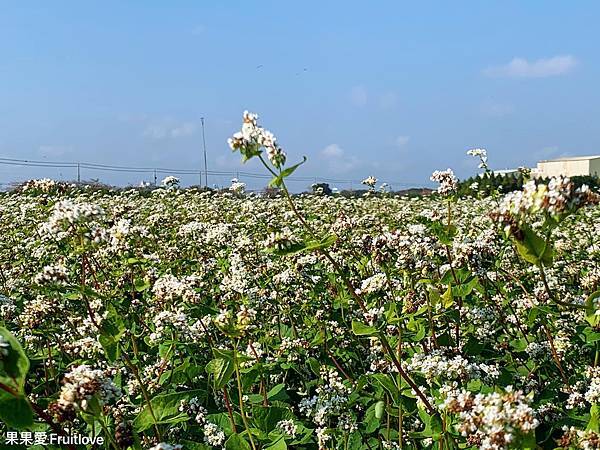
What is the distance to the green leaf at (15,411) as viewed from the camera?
1672 millimetres

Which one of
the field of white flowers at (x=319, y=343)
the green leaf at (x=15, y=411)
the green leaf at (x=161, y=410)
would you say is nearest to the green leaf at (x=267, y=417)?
the field of white flowers at (x=319, y=343)

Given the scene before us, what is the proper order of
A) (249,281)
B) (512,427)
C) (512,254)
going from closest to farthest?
1. (512,427)
2. (249,281)
3. (512,254)

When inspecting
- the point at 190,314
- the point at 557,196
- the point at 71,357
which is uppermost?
the point at 557,196

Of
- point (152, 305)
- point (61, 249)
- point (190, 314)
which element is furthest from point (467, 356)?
point (61, 249)

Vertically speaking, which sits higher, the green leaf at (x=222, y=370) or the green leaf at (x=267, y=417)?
the green leaf at (x=222, y=370)

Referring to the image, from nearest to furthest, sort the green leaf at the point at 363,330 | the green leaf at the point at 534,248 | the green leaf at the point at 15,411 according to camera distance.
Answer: the green leaf at the point at 15,411
the green leaf at the point at 534,248
the green leaf at the point at 363,330

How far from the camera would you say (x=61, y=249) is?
6.54 meters

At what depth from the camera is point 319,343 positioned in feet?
15.2

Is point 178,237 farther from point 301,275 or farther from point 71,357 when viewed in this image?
point 71,357

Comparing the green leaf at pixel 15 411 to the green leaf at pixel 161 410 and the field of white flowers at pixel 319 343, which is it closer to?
the field of white flowers at pixel 319 343

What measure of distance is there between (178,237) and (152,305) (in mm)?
3225

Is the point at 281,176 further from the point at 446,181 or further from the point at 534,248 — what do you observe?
the point at 446,181

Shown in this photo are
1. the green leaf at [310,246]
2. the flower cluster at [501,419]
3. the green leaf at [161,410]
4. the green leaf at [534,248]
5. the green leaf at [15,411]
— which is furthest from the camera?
the green leaf at [161,410]

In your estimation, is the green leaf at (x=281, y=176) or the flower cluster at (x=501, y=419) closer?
the flower cluster at (x=501, y=419)
